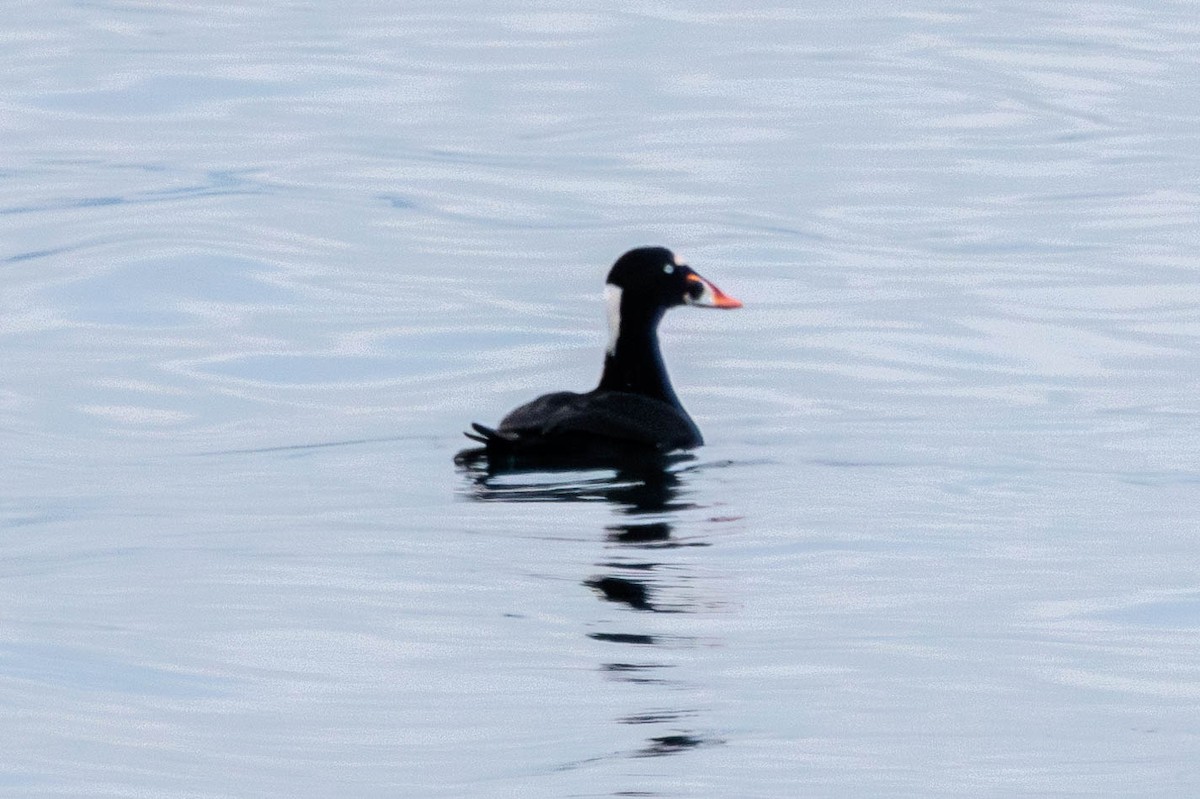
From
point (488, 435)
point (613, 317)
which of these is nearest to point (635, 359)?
point (613, 317)

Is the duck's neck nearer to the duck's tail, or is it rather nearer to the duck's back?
the duck's back

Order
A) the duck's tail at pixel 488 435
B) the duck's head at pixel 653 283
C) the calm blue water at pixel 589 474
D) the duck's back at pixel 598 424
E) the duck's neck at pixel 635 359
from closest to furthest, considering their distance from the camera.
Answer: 1. the calm blue water at pixel 589 474
2. the duck's tail at pixel 488 435
3. the duck's back at pixel 598 424
4. the duck's neck at pixel 635 359
5. the duck's head at pixel 653 283

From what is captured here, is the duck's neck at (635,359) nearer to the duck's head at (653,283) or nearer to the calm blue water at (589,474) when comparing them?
the duck's head at (653,283)

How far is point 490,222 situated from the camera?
20.9 m

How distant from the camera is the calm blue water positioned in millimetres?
6297

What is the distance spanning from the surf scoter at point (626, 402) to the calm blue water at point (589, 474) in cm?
17

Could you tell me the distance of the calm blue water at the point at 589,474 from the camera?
630cm

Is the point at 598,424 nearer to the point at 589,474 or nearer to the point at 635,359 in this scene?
the point at 589,474

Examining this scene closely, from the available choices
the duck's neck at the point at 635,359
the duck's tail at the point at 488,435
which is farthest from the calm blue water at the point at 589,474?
the duck's neck at the point at 635,359

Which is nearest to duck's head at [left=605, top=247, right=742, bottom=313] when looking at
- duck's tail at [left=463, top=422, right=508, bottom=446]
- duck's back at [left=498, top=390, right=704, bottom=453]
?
duck's back at [left=498, top=390, right=704, bottom=453]

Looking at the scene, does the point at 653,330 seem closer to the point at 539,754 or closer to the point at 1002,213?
the point at 539,754

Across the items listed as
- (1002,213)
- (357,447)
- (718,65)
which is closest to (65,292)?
(357,447)

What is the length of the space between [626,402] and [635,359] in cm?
67

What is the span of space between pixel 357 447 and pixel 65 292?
19.9 feet
